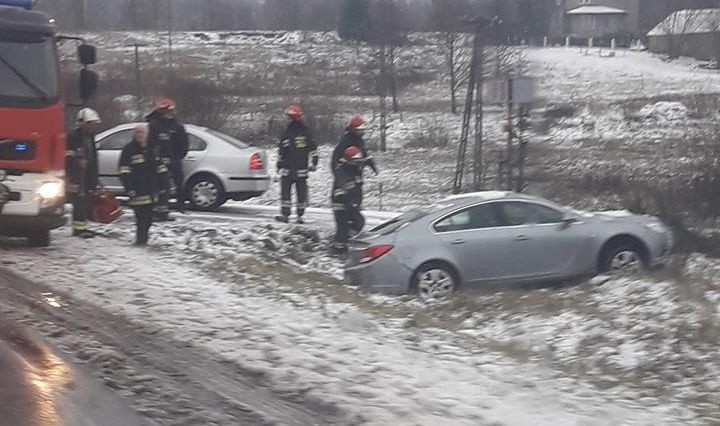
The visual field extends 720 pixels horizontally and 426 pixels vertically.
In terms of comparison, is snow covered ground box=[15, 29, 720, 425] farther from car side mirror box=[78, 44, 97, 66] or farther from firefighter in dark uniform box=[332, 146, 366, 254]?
car side mirror box=[78, 44, 97, 66]

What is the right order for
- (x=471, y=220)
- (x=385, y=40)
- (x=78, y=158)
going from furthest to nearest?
(x=385, y=40) < (x=78, y=158) < (x=471, y=220)

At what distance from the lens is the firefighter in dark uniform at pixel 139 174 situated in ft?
39.2

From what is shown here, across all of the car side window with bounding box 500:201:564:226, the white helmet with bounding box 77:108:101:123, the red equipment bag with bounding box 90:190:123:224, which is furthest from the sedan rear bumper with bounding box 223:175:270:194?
the car side window with bounding box 500:201:564:226

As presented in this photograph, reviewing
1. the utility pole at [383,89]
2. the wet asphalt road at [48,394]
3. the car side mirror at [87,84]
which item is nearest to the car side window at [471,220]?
the car side mirror at [87,84]

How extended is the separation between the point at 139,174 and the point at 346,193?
11.3ft

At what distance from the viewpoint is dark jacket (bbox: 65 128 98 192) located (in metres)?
13.2

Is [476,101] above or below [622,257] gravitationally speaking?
above

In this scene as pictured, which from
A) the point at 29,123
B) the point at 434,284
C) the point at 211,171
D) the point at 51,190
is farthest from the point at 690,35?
the point at 29,123

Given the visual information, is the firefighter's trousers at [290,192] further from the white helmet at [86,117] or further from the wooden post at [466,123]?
the wooden post at [466,123]

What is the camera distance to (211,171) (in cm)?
1766

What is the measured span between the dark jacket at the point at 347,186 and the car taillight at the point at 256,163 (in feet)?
11.8

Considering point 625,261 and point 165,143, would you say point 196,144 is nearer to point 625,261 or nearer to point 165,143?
point 165,143

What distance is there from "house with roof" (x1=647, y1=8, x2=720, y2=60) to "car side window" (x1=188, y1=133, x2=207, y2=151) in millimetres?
42172

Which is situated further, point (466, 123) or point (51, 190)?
point (466, 123)
